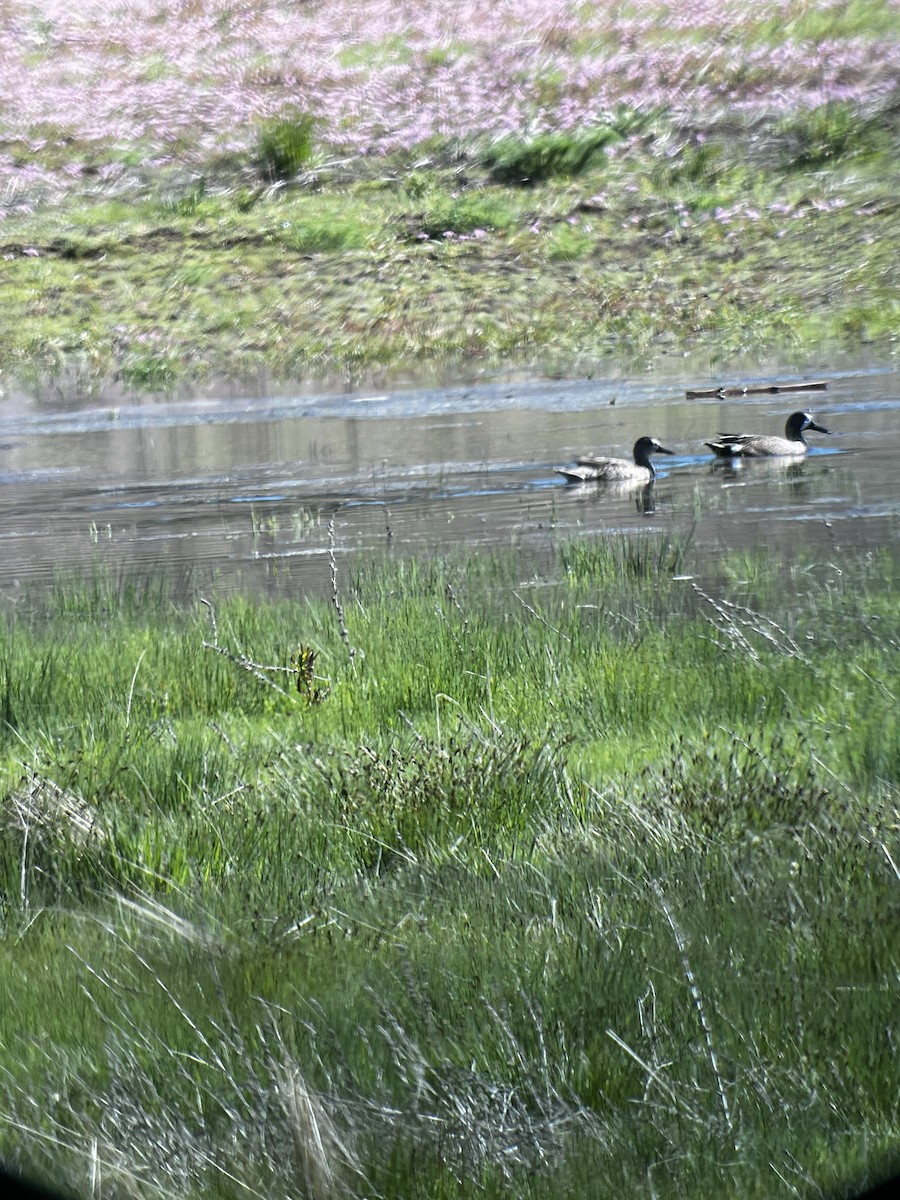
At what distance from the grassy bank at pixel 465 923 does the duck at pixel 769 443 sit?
5561 mm

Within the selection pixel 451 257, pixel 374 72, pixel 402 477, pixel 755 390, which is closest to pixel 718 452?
pixel 755 390

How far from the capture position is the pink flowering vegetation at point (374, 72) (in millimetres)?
3855

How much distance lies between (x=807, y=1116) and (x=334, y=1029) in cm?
68

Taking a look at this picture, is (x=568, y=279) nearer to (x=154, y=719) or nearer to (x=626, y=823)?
(x=154, y=719)

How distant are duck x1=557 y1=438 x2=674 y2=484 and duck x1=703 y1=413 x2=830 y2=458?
658 mm

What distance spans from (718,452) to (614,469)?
189cm

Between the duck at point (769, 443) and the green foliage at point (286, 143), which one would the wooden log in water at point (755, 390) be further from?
the green foliage at point (286, 143)

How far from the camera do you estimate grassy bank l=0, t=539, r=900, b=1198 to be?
5.93ft

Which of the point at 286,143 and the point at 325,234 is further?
the point at 325,234

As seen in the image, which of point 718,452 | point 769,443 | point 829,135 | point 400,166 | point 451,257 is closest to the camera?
point 400,166

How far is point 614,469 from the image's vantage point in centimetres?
930

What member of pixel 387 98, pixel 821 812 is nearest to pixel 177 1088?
pixel 821 812

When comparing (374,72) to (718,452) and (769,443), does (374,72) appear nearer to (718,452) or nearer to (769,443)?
(769,443)

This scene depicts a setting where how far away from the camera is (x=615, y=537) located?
670 centimetres
